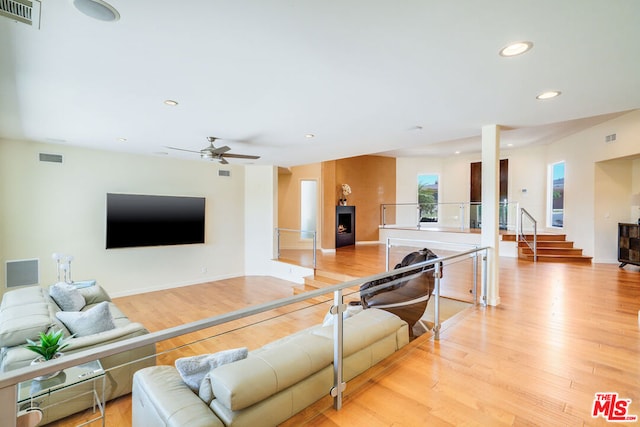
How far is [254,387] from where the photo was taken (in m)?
1.49

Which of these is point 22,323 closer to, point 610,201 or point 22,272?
point 22,272

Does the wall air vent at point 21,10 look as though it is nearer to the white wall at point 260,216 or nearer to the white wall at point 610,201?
the white wall at point 260,216

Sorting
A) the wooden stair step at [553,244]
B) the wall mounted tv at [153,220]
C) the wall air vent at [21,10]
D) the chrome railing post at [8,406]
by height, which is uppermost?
the wall air vent at [21,10]

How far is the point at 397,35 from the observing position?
5.90 ft

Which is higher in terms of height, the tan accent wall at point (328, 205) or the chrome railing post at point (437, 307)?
the tan accent wall at point (328, 205)

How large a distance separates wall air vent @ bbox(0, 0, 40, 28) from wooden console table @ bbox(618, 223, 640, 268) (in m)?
8.81

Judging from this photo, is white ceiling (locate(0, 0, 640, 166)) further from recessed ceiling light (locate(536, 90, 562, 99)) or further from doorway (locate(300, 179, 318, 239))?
doorway (locate(300, 179, 318, 239))

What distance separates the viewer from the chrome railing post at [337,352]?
1.94 metres

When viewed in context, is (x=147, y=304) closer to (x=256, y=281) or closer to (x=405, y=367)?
(x=256, y=281)

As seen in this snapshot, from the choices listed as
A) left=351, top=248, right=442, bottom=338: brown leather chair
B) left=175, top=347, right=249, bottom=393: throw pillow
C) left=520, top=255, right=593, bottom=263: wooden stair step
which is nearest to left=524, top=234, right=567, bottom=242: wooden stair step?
left=520, top=255, right=593, bottom=263: wooden stair step

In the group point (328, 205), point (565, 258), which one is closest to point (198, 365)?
point (328, 205)

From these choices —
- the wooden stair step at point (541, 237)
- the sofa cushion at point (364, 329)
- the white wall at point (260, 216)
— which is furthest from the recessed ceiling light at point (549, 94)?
the wooden stair step at point (541, 237)

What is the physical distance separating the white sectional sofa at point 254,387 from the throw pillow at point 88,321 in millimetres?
1371

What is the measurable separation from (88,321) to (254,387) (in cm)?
225
